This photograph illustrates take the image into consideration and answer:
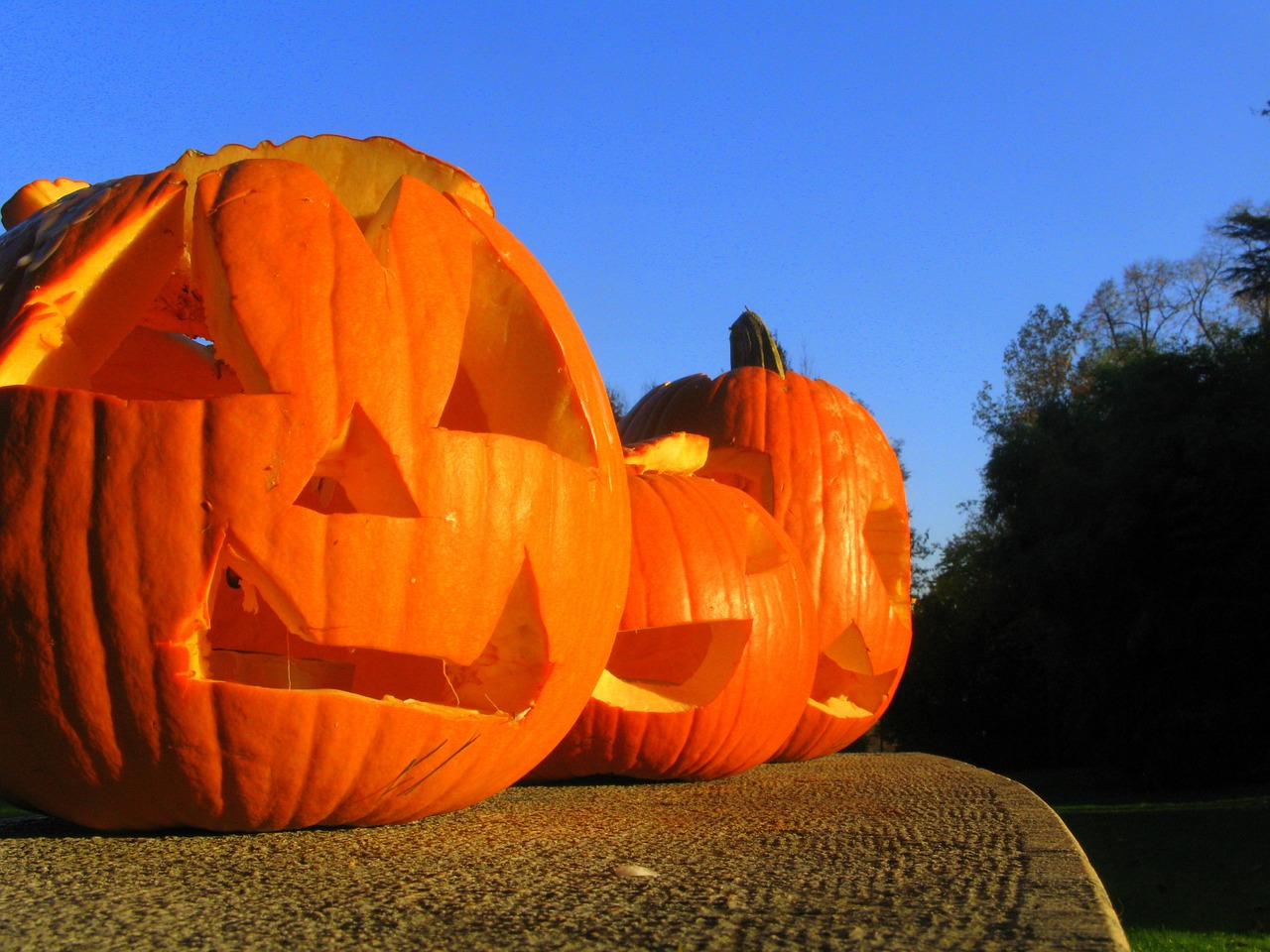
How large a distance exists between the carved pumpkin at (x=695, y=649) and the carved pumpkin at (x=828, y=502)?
104cm

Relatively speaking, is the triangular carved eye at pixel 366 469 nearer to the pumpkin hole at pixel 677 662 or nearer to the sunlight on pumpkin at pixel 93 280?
the sunlight on pumpkin at pixel 93 280

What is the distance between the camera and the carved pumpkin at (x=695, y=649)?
3.48 meters

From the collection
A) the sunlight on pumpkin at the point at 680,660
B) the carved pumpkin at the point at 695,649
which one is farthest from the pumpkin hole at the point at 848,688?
the sunlight on pumpkin at the point at 680,660

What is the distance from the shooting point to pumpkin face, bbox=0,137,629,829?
2.00 metres

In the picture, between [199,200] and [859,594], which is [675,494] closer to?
[859,594]

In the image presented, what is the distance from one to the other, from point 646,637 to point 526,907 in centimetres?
223

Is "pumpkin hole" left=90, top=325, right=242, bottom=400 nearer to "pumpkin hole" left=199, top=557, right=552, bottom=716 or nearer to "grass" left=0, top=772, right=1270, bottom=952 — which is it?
"pumpkin hole" left=199, top=557, right=552, bottom=716

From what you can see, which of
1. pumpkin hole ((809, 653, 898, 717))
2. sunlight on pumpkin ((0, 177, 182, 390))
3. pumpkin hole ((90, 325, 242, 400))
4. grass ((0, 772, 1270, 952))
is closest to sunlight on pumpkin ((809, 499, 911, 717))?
pumpkin hole ((809, 653, 898, 717))

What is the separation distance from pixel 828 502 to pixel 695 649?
1.70 meters

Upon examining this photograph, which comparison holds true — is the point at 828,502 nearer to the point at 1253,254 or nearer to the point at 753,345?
the point at 753,345

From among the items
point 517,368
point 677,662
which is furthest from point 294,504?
point 677,662

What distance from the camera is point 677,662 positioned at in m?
3.75

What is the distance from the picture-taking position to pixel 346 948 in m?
1.28

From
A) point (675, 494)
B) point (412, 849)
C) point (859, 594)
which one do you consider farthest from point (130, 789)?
point (859, 594)
